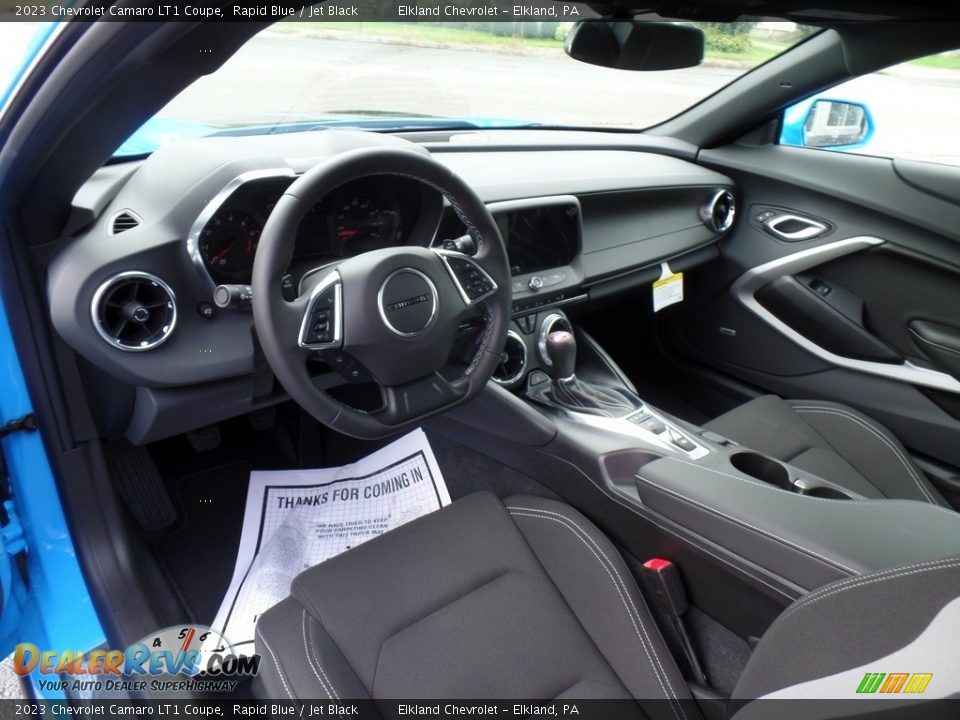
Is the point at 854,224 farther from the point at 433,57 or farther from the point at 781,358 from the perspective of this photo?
the point at 433,57

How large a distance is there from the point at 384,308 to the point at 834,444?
54.0 inches

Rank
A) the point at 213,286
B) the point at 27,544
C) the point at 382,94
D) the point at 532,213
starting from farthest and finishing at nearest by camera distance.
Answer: the point at 382,94
the point at 532,213
the point at 27,544
the point at 213,286

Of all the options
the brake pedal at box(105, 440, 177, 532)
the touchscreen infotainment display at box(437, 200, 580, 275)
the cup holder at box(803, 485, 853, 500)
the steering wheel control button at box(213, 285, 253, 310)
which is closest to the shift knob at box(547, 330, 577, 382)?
the touchscreen infotainment display at box(437, 200, 580, 275)

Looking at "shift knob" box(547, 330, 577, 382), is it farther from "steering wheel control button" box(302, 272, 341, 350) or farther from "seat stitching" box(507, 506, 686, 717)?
"steering wheel control button" box(302, 272, 341, 350)

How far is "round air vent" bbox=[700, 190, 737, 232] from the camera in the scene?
219 cm

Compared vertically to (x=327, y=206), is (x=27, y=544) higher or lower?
lower

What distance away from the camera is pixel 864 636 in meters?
0.75

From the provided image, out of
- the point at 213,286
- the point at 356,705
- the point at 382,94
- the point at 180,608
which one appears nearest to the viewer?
the point at 356,705

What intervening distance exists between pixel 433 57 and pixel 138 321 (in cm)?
136

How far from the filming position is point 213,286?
3.97 feet

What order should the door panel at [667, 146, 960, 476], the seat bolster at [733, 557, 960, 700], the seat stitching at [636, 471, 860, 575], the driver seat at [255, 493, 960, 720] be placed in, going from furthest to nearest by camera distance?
the door panel at [667, 146, 960, 476], the driver seat at [255, 493, 960, 720], the seat stitching at [636, 471, 860, 575], the seat bolster at [733, 557, 960, 700]

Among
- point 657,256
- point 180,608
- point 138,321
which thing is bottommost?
point 180,608

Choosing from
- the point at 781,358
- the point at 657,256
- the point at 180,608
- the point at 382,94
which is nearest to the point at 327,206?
the point at 382,94

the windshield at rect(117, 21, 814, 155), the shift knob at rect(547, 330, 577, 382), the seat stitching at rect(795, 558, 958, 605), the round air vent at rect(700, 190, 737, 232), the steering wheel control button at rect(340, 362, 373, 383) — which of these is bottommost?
the shift knob at rect(547, 330, 577, 382)
